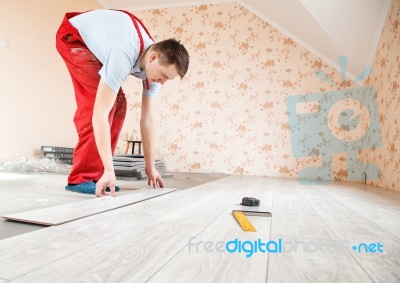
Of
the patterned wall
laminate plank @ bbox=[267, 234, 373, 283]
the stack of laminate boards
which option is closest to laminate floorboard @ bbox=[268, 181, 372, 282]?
laminate plank @ bbox=[267, 234, 373, 283]

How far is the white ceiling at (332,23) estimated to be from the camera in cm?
294

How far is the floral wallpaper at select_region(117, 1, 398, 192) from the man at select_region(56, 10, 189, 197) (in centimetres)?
276

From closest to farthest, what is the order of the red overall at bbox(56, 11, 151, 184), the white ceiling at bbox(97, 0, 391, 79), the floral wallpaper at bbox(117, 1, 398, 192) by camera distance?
the red overall at bbox(56, 11, 151, 184), the white ceiling at bbox(97, 0, 391, 79), the floral wallpaper at bbox(117, 1, 398, 192)

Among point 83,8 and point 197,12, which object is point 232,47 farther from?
point 83,8

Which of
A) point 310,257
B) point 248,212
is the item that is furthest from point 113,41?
point 310,257

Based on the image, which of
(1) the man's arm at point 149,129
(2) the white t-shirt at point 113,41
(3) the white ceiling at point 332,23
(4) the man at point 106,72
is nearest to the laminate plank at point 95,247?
(4) the man at point 106,72

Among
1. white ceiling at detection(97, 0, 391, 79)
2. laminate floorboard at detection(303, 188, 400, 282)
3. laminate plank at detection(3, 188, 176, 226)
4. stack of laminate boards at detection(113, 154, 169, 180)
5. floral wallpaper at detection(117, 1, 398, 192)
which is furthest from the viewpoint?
floral wallpaper at detection(117, 1, 398, 192)

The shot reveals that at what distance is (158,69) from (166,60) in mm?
59

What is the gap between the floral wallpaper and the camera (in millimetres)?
4230

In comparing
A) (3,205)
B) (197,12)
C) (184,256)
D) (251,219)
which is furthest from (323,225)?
(197,12)

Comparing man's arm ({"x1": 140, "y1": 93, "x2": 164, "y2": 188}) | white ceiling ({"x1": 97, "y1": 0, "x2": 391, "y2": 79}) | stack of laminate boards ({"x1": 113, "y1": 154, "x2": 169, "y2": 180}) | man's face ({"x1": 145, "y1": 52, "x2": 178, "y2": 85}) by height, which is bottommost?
stack of laminate boards ({"x1": 113, "y1": 154, "x2": 169, "y2": 180})

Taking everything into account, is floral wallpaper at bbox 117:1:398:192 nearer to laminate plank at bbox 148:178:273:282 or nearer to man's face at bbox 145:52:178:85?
man's face at bbox 145:52:178:85

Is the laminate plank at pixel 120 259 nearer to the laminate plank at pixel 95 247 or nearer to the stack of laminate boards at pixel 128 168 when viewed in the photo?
the laminate plank at pixel 95 247

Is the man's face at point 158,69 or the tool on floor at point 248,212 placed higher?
the man's face at point 158,69
